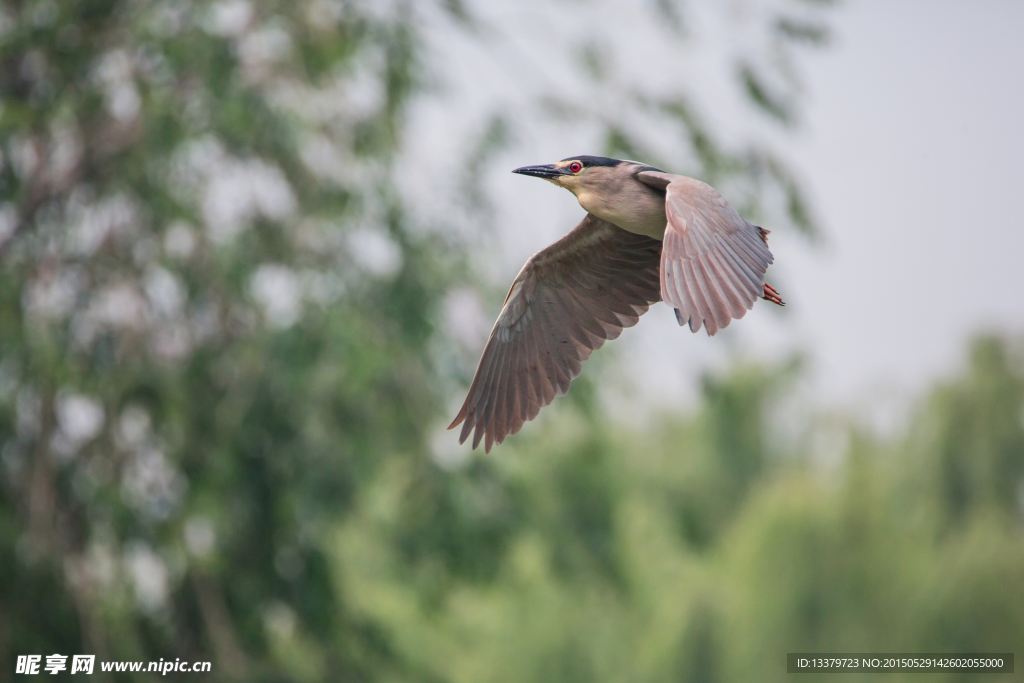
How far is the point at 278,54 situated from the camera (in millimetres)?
8141

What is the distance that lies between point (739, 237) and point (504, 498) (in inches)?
214

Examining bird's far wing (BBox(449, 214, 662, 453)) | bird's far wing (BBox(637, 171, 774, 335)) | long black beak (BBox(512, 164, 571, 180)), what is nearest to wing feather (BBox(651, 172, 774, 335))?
bird's far wing (BBox(637, 171, 774, 335))

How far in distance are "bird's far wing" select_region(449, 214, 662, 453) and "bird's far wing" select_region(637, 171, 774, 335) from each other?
0.77 metres

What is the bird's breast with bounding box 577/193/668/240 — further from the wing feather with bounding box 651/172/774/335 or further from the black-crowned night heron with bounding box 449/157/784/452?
the wing feather with bounding box 651/172/774/335

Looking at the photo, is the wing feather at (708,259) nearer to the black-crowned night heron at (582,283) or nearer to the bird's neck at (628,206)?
the black-crowned night heron at (582,283)

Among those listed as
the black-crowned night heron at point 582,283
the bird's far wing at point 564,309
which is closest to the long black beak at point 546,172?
the black-crowned night heron at point 582,283

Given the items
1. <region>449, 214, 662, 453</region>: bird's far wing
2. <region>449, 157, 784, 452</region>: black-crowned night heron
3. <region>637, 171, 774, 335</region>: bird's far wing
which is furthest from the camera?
<region>449, 214, 662, 453</region>: bird's far wing

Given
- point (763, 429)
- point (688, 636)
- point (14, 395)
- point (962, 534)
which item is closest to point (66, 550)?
point (14, 395)

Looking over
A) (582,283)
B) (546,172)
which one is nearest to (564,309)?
(582,283)

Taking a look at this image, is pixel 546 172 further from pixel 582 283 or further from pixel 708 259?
pixel 708 259

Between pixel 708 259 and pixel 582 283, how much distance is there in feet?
4.08

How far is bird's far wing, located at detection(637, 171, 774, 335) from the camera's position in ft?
8.78

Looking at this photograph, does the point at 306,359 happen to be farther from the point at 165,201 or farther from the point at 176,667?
the point at 176,667

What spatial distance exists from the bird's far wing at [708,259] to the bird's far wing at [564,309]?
770mm
